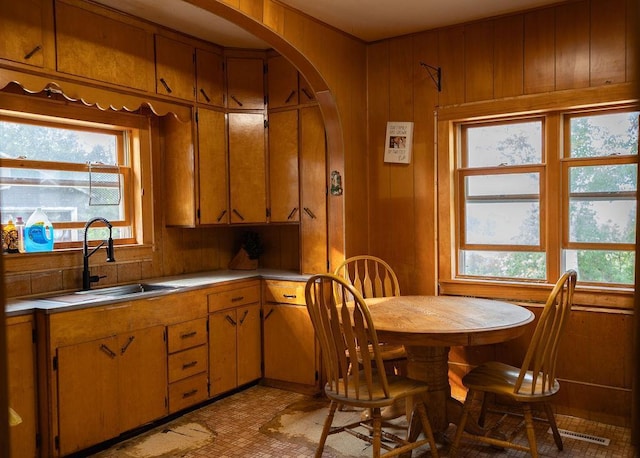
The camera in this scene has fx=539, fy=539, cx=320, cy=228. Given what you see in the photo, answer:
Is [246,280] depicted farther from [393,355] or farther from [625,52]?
[625,52]

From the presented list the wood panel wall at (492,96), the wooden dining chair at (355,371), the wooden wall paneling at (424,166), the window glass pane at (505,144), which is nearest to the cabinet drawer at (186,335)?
the wooden dining chair at (355,371)

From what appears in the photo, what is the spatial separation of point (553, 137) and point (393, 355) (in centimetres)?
165

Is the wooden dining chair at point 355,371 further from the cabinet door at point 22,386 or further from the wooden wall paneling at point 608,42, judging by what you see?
the wooden wall paneling at point 608,42

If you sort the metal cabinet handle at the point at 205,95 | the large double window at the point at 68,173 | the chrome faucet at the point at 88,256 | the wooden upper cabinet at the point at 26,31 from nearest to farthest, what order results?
the wooden upper cabinet at the point at 26,31
the large double window at the point at 68,173
the chrome faucet at the point at 88,256
the metal cabinet handle at the point at 205,95

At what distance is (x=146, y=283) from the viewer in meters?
3.60

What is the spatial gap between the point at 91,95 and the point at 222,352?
1816 millimetres

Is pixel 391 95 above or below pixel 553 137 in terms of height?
above

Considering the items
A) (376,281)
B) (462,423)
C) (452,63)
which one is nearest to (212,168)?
(376,281)

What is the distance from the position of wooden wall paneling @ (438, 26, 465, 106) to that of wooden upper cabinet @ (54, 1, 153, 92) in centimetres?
193

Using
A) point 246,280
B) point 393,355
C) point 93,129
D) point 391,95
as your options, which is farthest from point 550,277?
point 93,129

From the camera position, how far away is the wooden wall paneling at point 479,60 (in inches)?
137

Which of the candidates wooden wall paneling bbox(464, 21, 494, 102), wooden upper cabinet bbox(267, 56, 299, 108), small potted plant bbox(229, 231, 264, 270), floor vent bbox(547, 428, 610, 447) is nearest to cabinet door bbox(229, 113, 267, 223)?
wooden upper cabinet bbox(267, 56, 299, 108)

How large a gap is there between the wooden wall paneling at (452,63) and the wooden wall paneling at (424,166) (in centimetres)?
5

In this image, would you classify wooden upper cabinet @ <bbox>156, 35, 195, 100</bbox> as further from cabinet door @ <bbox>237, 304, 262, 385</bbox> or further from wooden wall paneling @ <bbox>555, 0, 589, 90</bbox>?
wooden wall paneling @ <bbox>555, 0, 589, 90</bbox>
